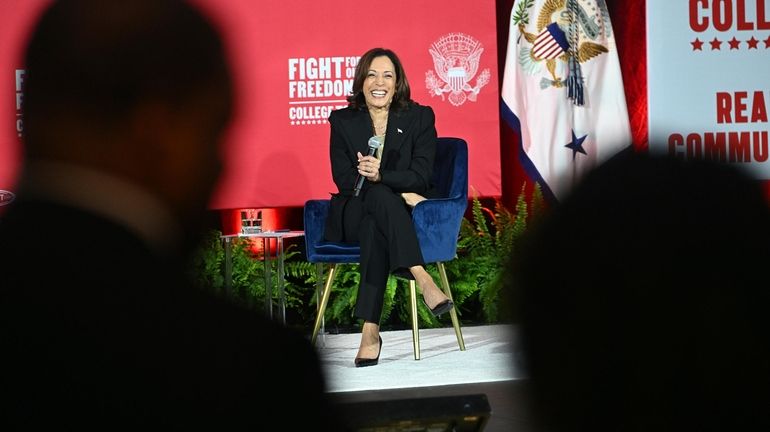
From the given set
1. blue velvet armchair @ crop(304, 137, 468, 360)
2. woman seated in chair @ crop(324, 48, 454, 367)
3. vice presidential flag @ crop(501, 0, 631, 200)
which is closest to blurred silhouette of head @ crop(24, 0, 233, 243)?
woman seated in chair @ crop(324, 48, 454, 367)

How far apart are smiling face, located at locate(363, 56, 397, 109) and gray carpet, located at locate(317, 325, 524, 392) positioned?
3.84 feet

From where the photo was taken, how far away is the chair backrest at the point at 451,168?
4578 mm

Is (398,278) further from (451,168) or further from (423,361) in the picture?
(423,361)

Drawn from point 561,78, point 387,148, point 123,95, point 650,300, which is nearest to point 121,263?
point 123,95

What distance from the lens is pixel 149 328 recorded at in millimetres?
→ 523

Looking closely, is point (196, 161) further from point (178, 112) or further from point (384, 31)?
point (384, 31)

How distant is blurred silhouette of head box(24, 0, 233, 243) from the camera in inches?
21.9

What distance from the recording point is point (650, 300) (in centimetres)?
53

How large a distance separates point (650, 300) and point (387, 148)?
13.0ft

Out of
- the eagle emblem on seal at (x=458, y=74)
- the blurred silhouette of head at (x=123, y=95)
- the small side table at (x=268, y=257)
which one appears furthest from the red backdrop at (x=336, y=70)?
the blurred silhouette of head at (x=123, y=95)

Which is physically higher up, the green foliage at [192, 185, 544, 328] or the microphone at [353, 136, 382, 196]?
the microphone at [353, 136, 382, 196]

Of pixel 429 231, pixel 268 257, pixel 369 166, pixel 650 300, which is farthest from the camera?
pixel 268 257

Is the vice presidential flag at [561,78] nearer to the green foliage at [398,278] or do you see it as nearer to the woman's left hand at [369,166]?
the green foliage at [398,278]

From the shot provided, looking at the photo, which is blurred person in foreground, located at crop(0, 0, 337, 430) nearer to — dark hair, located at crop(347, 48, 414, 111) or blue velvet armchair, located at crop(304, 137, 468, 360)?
blue velvet armchair, located at crop(304, 137, 468, 360)
